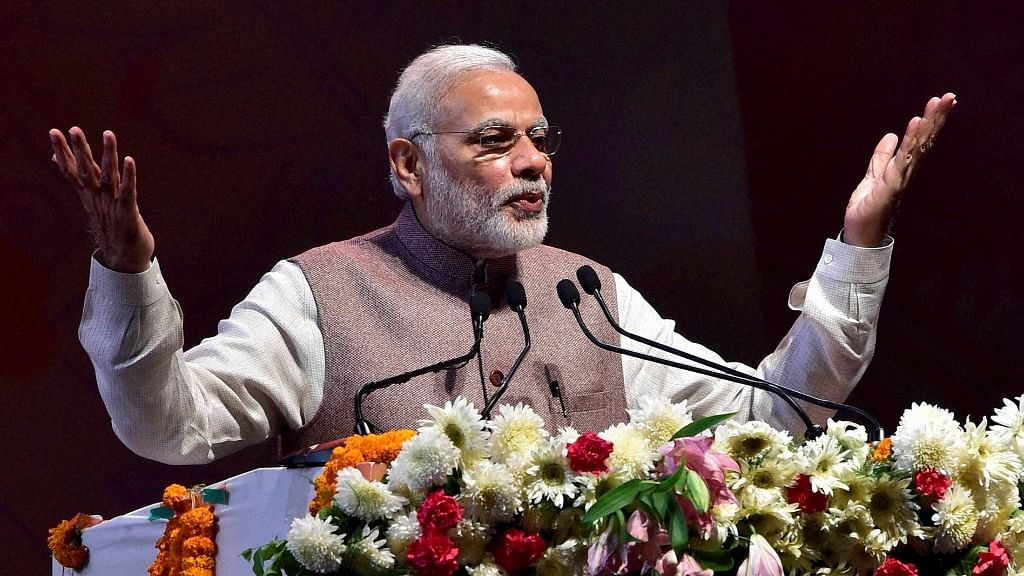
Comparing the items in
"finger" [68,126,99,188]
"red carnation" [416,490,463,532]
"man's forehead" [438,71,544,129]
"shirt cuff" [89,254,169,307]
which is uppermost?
"finger" [68,126,99,188]

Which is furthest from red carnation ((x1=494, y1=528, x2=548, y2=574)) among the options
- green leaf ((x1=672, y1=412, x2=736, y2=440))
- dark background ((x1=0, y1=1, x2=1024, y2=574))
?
dark background ((x1=0, y1=1, x2=1024, y2=574))

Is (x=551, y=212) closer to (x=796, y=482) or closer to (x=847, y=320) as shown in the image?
Result: (x=847, y=320)

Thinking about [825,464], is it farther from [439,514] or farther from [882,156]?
[882,156]

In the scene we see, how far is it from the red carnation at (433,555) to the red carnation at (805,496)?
41 cm

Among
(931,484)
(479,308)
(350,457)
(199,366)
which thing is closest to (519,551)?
(350,457)

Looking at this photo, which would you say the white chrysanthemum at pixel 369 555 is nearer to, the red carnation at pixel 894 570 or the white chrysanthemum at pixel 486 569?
the white chrysanthemum at pixel 486 569

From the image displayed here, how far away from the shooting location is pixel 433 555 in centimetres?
147

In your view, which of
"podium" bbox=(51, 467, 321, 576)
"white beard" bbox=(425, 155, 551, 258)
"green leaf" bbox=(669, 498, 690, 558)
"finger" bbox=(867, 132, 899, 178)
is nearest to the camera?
"green leaf" bbox=(669, 498, 690, 558)

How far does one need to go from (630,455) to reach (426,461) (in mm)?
236

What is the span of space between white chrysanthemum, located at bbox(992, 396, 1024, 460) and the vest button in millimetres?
1199

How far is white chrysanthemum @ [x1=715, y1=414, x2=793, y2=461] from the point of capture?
1.58 m

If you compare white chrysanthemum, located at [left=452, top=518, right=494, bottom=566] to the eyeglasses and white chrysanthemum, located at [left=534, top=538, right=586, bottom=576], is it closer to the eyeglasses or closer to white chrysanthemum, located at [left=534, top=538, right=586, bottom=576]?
white chrysanthemum, located at [left=534, top=538, right=586, bottom=576]

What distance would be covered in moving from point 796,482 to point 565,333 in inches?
53.8

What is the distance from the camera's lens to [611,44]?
3.84 m
